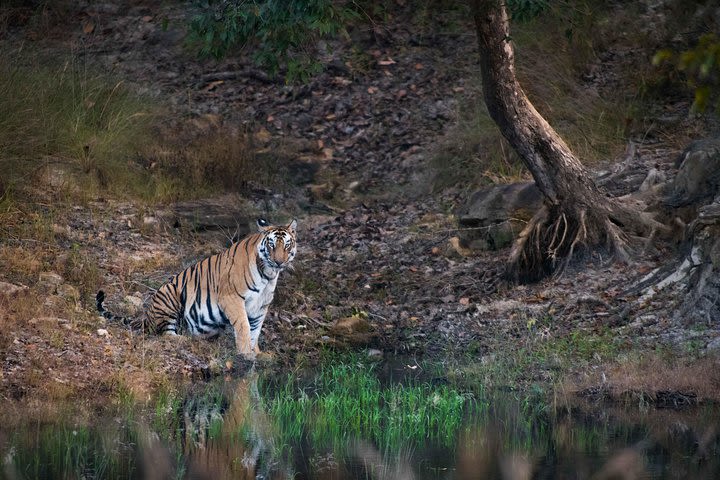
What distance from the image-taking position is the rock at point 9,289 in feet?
29.1

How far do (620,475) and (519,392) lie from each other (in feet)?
7.18

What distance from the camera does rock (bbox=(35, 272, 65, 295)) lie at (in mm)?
9320

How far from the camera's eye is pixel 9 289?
8984mm

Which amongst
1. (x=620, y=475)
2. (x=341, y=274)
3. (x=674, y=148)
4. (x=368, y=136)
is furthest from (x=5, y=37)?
(x=620, y=475)

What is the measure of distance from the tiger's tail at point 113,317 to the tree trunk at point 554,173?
3.89 m

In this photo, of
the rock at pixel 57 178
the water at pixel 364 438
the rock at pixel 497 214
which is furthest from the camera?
the rock at pixel 57 178

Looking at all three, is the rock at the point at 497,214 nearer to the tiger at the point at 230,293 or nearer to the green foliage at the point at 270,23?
the tiger at the point at 230,293

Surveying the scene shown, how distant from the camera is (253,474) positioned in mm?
5957

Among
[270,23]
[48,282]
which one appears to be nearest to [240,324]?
[48,282]

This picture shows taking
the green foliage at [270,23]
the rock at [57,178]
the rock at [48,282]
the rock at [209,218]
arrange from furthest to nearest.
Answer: the rock at [209,218] → the rock at [57,178] → the rock at [48,282] → the green foliage at [270,23]

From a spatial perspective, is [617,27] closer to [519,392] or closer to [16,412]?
[519,392]

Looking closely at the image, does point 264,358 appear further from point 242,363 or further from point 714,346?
point 714,346

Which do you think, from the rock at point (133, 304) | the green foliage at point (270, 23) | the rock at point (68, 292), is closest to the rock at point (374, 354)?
the rock at point (133, 304)

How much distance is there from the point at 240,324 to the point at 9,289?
199 centimetres
